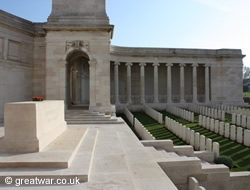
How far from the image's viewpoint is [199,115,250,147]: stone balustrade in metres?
10.7

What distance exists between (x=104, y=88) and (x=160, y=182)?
11.8 m

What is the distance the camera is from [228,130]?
12.2 m

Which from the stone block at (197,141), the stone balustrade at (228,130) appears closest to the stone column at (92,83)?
the stone block at (197,141)

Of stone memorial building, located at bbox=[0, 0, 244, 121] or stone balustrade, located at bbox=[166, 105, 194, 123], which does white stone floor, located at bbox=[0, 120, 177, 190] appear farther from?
stone balustrade, located at bbox=[166, 105, 194, 123]

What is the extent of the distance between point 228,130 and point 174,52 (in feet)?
57.6

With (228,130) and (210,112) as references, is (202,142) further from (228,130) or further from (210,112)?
(210,112)

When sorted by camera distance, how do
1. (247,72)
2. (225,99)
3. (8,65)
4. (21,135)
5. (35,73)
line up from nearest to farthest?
1. (21,135)
2. (8,65)
3. (35,73)
4. (225,99)
5. (247,72)

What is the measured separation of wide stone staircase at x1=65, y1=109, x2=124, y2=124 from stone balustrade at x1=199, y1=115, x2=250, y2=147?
6476mm

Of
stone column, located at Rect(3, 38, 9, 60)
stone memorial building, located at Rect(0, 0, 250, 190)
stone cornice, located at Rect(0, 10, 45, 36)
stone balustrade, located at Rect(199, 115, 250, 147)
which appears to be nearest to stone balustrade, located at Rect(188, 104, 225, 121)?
stone memorial building, located at Rect(0, 0, 250, 190)

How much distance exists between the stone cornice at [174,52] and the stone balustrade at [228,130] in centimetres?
1396

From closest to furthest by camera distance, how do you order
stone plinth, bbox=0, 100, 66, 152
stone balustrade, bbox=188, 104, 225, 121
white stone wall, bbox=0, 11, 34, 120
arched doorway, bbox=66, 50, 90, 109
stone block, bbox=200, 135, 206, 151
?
stone plinth, bbox=0, 100, 66, 152
stone block, bbox=200, 135, 206, 151
white stone wall, bbox=0, 11, 34, 120
stone balustrade, bbox=188, 104, 225, 121
arched doorway, bbox=66, 50, 90, 109

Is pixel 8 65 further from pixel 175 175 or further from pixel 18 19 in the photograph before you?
pixel 175 175

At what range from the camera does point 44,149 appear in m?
6.27

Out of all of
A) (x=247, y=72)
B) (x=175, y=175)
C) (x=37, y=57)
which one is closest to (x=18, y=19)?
(x=37, y=57)
